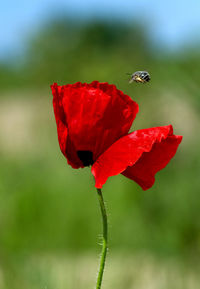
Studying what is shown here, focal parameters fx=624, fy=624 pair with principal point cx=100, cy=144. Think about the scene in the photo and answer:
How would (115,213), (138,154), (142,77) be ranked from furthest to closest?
(115,213)
(142,77)
(138,154)

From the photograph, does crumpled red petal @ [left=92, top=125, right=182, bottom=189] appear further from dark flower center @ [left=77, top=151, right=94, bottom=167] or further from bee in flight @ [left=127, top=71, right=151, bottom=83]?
bee in flight @ [left=127, top=71, right=151, bottom=83]

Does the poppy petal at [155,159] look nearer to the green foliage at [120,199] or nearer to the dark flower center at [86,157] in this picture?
the dark flower center at [86,157]

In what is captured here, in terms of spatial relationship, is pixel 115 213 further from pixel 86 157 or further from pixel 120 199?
pixel 86 157

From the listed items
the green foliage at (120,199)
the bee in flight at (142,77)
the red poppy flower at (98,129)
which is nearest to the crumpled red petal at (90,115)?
the red poppy flower at (98,129)

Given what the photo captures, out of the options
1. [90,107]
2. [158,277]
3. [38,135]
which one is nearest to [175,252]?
[158,277]

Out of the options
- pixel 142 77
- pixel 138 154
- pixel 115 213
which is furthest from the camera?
pixel 115 213

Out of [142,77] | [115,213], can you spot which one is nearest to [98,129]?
[142,77]

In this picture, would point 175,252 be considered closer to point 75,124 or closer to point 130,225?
point 130,225
